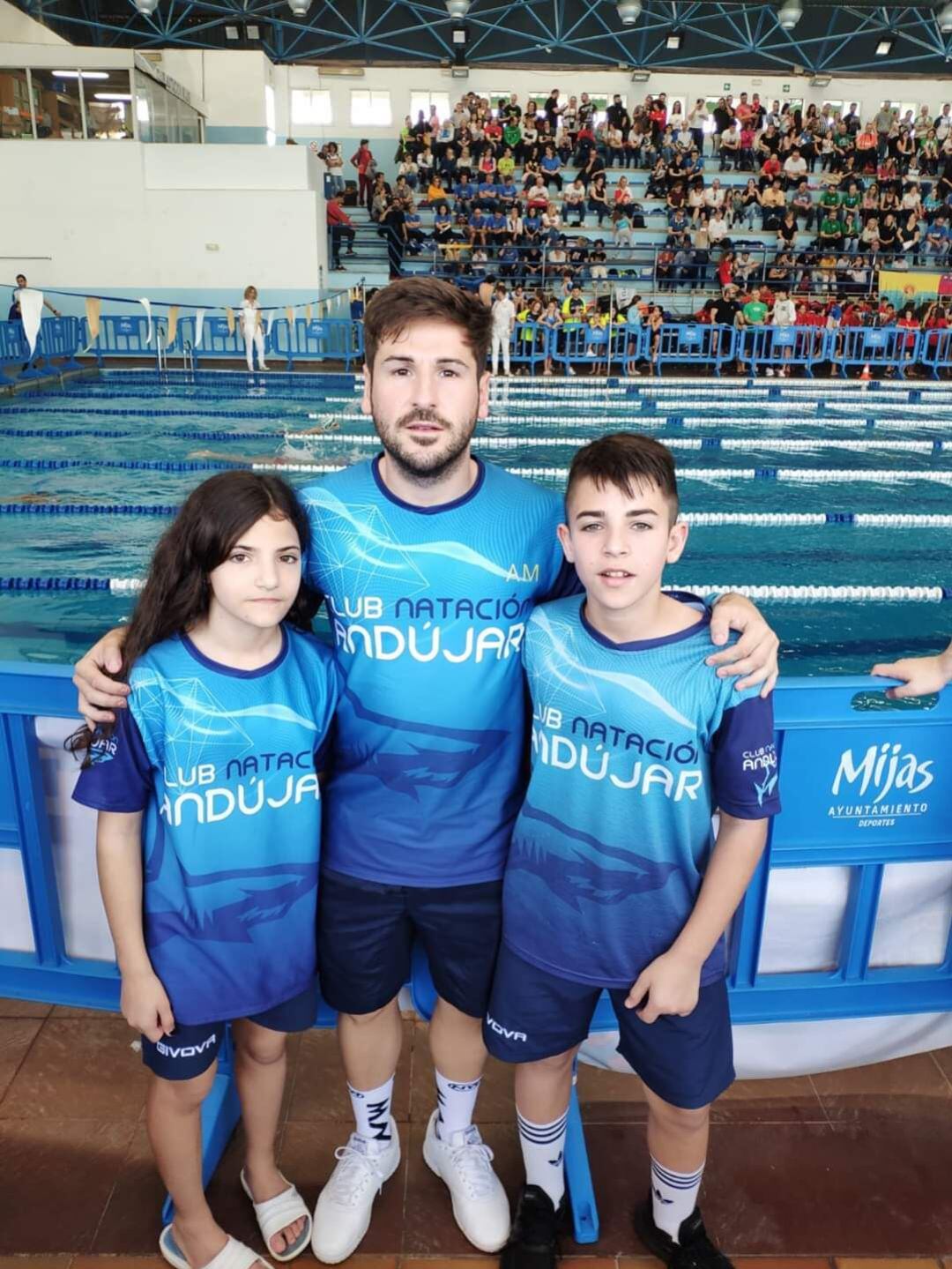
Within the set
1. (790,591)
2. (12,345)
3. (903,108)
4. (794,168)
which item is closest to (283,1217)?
(790,591)

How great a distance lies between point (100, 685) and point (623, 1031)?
103 cm

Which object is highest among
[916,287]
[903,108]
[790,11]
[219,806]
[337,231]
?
[790,11]

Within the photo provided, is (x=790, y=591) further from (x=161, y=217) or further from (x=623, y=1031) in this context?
(x=161, y=217)

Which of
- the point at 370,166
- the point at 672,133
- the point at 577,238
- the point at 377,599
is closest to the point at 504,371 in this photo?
the point at 577,238

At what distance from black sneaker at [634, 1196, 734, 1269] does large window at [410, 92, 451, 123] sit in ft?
Result: 83.4

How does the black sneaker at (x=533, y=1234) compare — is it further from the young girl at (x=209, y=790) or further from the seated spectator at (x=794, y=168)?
the seated spectator at (x=794, y=168)

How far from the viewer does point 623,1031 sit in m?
1.68

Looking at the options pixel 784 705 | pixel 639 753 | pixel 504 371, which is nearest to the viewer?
pixel 639 753

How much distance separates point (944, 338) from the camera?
1478 centimetres

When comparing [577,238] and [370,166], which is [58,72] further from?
[577,238]

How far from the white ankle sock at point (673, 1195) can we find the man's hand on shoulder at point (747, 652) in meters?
0.88

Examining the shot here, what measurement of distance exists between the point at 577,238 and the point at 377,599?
62.9 feet

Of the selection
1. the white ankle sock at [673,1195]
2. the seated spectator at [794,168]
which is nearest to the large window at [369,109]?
the seated spectator at [794,168]

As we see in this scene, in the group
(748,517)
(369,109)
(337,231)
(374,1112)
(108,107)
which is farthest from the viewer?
(369,109)
